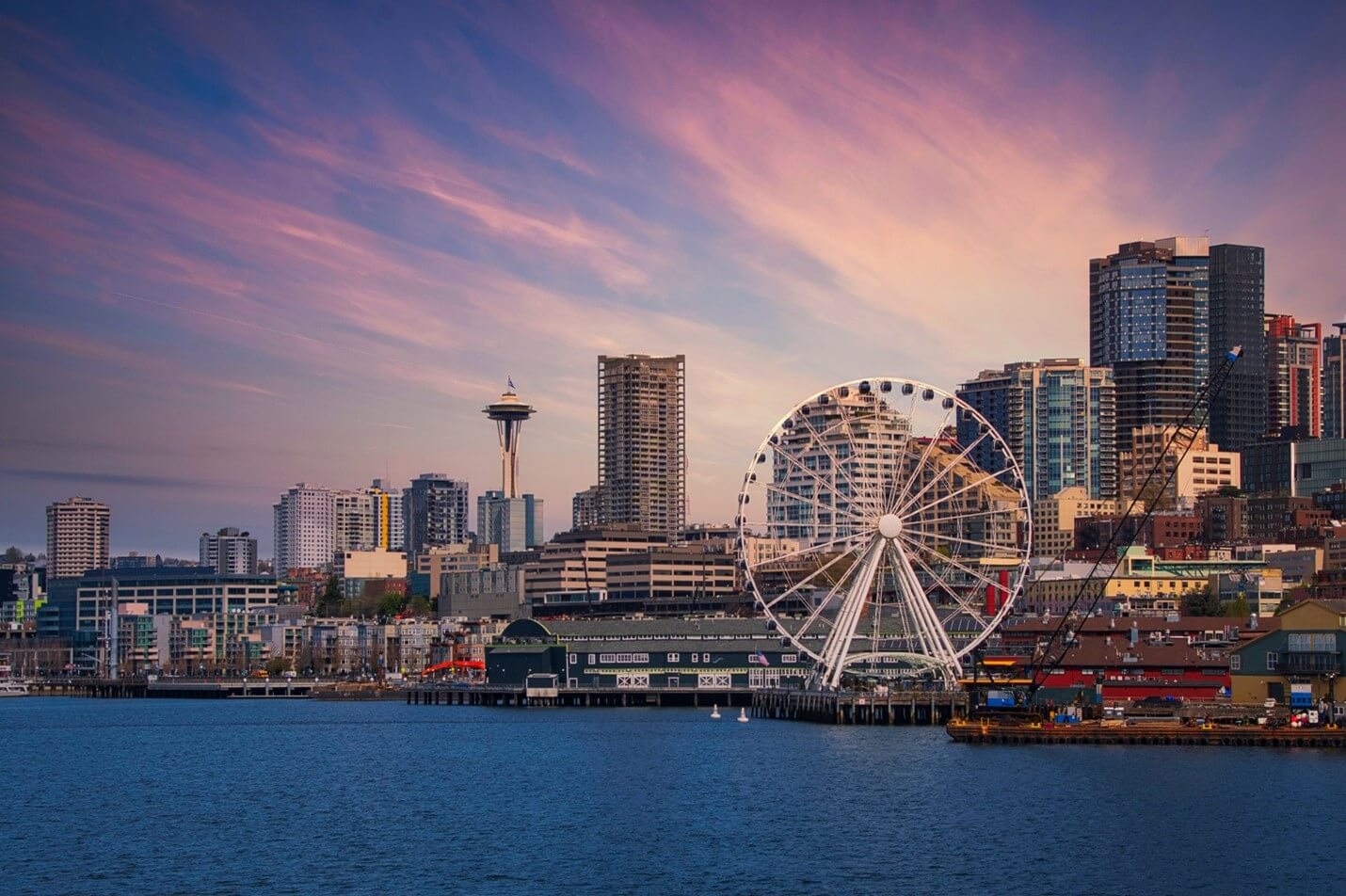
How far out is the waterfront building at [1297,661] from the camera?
106562 mm

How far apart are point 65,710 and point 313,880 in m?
141

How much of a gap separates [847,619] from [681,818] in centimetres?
5039

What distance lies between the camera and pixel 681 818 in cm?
7656

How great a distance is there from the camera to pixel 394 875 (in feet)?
207

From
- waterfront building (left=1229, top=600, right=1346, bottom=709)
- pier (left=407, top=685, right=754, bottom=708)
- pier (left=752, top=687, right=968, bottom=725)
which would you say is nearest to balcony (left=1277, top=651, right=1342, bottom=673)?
waterfront building (left=1229, top=600, right=1346, bottom=709)

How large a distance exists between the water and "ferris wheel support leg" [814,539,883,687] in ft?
25.8

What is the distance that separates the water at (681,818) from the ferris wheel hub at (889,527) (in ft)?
37.7

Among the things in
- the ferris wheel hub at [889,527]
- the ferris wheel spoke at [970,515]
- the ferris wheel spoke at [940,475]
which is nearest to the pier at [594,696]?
the ferris wheel spoke at [970,515]

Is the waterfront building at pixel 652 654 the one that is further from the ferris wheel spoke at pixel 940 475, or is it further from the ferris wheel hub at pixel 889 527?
the ferris wheel hub at pixel 889 527

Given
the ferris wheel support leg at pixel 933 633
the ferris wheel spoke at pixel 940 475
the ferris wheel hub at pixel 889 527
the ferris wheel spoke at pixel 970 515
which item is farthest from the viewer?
the ferris wheel support leg at pixel 933 633

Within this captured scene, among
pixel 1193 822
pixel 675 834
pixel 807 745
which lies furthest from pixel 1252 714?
pixel 675 834

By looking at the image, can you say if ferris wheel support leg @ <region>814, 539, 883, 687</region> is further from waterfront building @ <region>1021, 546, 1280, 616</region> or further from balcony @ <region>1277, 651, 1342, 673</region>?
waterfront building @ <region>1021, 546, 1280, 616</region>

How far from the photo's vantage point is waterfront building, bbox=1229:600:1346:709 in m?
107

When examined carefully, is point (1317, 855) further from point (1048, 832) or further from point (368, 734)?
point (368, 734)
